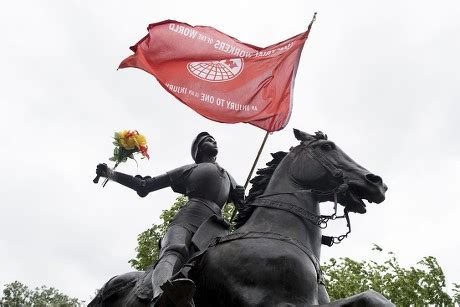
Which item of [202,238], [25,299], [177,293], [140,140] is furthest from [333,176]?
[25,299]

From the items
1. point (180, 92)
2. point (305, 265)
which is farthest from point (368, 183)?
point (180, 92)

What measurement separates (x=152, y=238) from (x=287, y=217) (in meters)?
20.1

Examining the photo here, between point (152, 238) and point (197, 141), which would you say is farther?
point (152, 238)

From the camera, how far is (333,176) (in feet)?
23.9

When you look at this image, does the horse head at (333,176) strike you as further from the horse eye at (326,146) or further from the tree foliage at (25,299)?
the tree foliage at (25,299)

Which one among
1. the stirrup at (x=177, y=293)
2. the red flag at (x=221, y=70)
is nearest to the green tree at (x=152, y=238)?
the red flag at (x=221, y=70)

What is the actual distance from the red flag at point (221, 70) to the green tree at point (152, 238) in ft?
45.8

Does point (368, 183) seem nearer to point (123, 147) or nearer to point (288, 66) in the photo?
point (123, 147)

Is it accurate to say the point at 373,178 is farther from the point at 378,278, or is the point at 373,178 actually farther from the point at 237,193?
the point at 378,278

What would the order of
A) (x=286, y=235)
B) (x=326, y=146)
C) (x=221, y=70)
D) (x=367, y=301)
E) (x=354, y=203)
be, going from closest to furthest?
(x=367, y=301), (x=286, y=235), (x=354, y=203), (x=326, y=146), (x=221, y=70)

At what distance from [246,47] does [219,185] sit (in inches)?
145

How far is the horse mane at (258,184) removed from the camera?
752 cm

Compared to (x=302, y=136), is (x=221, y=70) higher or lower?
higher

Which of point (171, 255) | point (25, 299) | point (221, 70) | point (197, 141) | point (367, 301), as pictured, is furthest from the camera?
point (25, 299)
